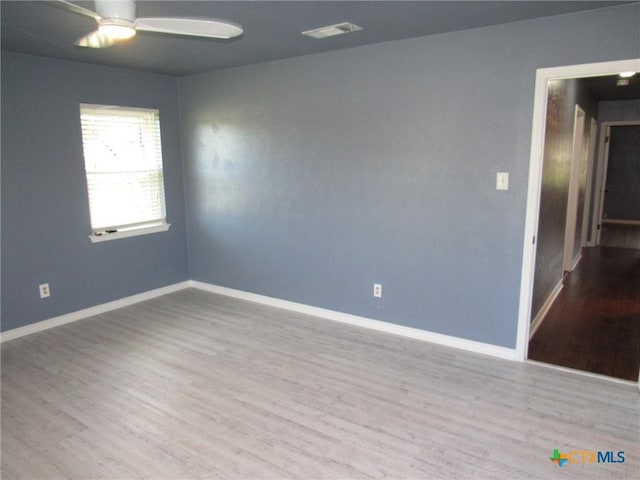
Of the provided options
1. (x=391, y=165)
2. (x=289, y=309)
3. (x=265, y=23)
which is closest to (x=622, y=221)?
(x=391, y=165)

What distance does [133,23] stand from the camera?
1908 mm

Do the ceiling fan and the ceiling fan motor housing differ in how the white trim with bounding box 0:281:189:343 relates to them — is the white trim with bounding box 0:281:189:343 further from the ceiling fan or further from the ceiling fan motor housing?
the ceiling fan motor housing

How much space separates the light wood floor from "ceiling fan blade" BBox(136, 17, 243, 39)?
6.98 ft

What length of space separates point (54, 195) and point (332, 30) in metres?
2.86

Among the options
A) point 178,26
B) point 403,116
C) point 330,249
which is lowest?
point 330,249

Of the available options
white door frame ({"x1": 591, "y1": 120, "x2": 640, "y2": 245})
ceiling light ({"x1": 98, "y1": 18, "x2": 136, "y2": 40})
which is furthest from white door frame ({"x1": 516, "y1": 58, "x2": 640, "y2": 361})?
white door frame ({"x1": 591, "y1": 120, "x2": 640, "y2": 245})

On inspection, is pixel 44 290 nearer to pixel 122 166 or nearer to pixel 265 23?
pixel 122 166

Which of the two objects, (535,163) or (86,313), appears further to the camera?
(86,313)

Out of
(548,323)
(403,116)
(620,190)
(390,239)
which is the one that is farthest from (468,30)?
(620,190)

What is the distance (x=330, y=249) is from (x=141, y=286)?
2.20m

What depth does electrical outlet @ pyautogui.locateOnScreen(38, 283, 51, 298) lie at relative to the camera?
3.90 m

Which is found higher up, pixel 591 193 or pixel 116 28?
pixel 116 28

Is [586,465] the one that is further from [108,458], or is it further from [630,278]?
[630,278]

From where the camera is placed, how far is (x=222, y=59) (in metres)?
3.91
